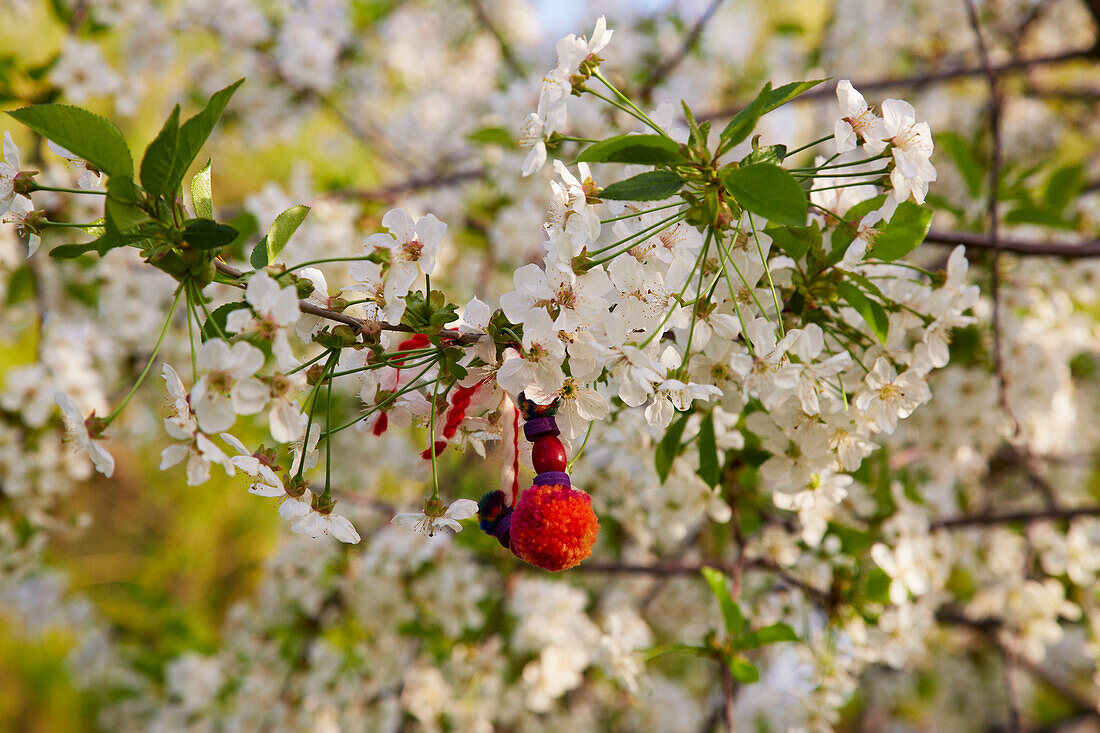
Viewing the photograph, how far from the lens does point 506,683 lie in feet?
7.50

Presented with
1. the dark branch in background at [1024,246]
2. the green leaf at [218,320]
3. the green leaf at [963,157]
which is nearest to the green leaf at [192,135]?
the green leaf at [218,320]

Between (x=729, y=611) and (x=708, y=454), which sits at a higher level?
(x=708, y=454)

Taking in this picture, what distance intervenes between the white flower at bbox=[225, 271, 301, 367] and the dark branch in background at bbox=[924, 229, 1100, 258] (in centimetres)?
108

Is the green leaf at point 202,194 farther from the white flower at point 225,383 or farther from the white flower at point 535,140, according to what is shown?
the white flower at point 535,140

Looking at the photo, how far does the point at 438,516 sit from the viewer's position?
0.79 metres

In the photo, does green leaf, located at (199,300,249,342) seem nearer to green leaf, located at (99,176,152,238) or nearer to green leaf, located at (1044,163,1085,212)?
green leaf, located at (99,176,152,238)

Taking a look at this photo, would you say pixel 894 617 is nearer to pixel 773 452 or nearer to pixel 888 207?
pixel 773 452

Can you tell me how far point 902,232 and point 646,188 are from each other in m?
0.33

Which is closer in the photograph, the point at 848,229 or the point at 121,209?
the point at 121,209

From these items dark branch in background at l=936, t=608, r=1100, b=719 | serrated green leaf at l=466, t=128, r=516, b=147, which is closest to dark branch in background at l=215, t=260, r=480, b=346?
serrated green leaf at l=466, t=128, r=516, b=147

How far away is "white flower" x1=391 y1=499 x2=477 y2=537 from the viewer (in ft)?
2.54

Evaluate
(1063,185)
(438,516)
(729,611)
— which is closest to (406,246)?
(438,516)

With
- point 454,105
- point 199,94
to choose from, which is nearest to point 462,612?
point 199,94

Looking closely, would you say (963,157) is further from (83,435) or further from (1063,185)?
(83,435)
